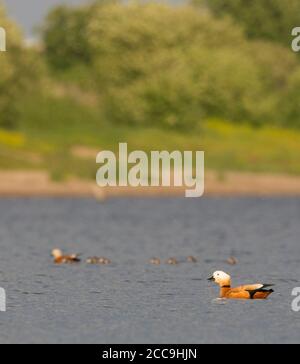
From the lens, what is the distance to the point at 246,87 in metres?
141

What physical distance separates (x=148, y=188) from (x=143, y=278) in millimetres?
65995

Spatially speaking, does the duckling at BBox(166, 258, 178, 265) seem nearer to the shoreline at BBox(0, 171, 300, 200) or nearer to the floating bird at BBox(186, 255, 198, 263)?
the floating bird at BBox(186, 255, 198, 263)

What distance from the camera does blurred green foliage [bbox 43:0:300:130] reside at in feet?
441

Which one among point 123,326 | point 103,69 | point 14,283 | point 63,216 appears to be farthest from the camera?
point 103,69

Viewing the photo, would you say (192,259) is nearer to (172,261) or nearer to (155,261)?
(172,261)

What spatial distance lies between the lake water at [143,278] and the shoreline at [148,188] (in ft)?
65.4

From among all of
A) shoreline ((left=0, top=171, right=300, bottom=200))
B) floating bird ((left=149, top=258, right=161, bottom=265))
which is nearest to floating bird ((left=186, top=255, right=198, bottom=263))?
floating bird ((left=149, top=258, right=161, bottom=265))

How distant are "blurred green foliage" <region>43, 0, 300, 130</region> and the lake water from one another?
1857 inches

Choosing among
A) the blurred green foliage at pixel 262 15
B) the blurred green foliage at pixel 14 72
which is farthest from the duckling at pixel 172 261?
the blurred green foliage at pixel 262 15

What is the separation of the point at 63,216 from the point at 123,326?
5094cm

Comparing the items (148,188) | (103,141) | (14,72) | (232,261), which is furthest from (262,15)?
(232,261)

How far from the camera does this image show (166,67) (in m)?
136

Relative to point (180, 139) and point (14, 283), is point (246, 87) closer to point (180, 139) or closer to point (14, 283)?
point (180, 139)

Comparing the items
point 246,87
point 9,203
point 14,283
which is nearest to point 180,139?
point 246,87
